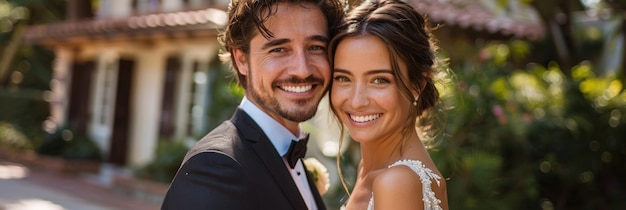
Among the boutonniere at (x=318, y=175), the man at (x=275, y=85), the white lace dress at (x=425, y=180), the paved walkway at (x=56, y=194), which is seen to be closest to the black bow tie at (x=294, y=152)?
the man at (x=275, y=85)

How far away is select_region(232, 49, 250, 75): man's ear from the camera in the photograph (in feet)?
8.48

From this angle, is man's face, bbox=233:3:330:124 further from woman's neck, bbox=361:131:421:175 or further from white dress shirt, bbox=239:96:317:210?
woman's neck, bbox=361:131:421:175

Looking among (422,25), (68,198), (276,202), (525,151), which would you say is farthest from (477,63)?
(68,198)

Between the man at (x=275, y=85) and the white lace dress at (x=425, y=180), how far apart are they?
0.36 metres

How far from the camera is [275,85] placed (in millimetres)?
2453

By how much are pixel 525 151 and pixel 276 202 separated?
630 cm

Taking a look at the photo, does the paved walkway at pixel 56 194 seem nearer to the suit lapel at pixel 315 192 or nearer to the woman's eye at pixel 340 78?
the suit lapel at pixel 315 192

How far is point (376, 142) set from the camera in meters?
2.49

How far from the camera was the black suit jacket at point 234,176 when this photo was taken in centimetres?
199

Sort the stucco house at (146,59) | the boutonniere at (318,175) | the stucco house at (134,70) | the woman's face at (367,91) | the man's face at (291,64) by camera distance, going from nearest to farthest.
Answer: the woman's face at (367,91), the man's face at (291,64), the boutonniere at (318,175), the stucco house at (146,59), the stucco house at (134,70)

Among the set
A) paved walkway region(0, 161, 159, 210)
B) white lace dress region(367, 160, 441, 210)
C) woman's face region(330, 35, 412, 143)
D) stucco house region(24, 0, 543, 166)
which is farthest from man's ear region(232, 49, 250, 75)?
paved walkway region(0, 161, 159, 210)

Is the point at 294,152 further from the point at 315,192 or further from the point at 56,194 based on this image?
the point at 56,194

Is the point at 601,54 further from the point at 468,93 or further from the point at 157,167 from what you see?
the point at 157,167

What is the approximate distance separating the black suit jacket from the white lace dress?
32 cm
